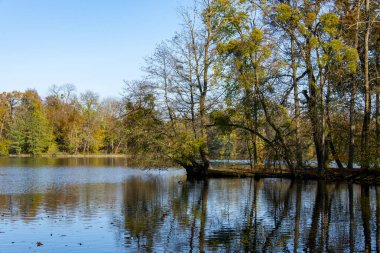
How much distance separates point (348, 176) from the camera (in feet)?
98.8

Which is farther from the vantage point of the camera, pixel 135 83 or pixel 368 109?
pixel 135 83

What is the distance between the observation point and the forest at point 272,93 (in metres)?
29.4

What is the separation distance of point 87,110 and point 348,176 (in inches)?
2930

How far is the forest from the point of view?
29375 mm

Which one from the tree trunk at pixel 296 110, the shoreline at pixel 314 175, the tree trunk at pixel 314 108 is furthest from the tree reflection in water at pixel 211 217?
the tree trunk at pixel 296 110

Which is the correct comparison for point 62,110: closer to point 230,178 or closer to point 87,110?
point 87,110

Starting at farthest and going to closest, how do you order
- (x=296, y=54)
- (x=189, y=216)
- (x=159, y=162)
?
(x=159, y=162) < (x=296, y=54) < (x=189, y=216)

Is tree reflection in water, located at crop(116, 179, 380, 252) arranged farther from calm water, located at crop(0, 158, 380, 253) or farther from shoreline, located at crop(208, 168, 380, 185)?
shoreline, located at crop(208, 168, 380, 185)

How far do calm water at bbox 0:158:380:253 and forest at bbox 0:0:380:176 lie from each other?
7067mm

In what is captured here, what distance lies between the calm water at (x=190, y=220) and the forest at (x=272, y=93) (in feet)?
23.2

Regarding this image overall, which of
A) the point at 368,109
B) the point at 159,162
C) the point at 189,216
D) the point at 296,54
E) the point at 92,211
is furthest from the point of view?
the point at 159,162

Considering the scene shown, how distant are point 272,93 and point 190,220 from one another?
18188 mm

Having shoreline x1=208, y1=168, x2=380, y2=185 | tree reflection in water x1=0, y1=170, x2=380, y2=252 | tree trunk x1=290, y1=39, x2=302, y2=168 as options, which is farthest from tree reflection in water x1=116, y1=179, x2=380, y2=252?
tree trunk x1=290, y1=39, x2=302, y2=168

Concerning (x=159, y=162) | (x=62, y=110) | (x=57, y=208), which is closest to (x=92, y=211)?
(x=57, y=208)
